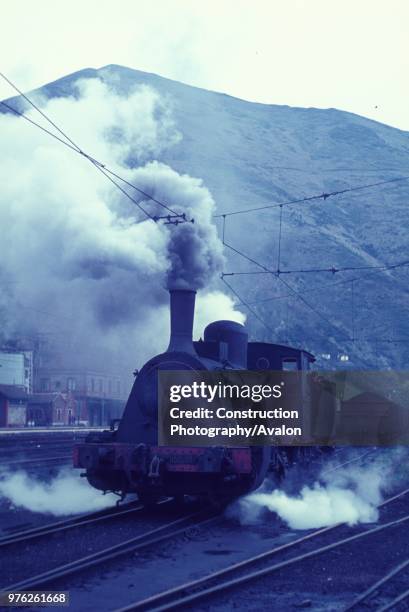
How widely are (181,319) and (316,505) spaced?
405 centimetres

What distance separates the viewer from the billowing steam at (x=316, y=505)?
38.5ft

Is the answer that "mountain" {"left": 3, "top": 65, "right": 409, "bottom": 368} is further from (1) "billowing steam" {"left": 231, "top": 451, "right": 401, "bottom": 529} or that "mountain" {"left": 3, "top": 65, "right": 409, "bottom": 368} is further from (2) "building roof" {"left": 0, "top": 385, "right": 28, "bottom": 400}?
(1) "billowing steam" {"left": 231, "top": 451, "right": 401, "bottom": 529}

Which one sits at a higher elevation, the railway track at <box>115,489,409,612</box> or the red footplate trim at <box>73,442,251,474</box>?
the red footplate trim at <box>73,442,251,474</box>

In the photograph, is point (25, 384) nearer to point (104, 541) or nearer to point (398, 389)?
point (398, 389)

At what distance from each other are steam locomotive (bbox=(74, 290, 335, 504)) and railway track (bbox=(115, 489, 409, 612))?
1709 millimetres

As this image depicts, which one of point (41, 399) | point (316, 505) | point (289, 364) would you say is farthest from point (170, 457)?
point (41, 399)

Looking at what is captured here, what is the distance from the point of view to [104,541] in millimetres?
9664

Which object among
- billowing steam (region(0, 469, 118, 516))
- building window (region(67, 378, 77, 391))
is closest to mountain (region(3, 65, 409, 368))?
building window (region(67, 378, 77, 391))

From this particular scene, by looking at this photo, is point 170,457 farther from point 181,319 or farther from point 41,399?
point 41,399

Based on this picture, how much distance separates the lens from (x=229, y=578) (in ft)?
25.2

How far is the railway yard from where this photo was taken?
6790mm

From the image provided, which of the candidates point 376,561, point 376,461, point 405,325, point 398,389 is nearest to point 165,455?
point 376,561

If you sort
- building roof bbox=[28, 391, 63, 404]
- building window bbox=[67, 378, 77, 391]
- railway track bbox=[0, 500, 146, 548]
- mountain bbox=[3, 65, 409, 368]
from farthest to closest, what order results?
mountain bbox=[3, 65, 409, 368] < building window bbox=[67, 378, 77, 391] < building roof bbox=[28, 391, 63, 404] < railway track bbox=[0, 500, 146, 548]

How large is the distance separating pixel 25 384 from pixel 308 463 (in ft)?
185
